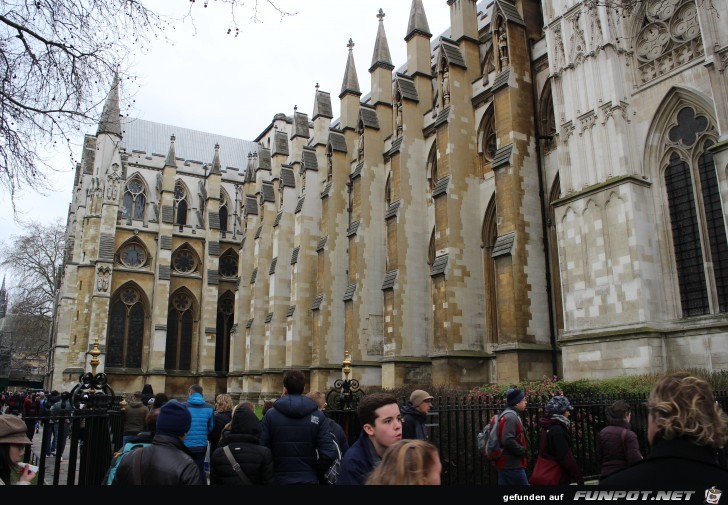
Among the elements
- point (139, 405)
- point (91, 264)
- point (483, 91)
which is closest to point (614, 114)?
point (483, 91)

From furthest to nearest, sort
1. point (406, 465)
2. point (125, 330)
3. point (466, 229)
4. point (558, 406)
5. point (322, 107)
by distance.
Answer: point (125, 330) → point (322, 107) → point (466, 229) → point (558, 406) → point (406, 465)

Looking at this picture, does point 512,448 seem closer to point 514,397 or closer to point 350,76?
point 514,397

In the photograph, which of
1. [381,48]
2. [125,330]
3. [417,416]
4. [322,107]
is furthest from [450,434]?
[125,330]

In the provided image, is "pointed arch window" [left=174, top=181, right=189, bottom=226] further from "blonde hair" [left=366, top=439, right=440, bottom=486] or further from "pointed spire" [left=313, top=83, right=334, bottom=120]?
"blonde hair" [left=366, top=439, right=440, bottom=486]

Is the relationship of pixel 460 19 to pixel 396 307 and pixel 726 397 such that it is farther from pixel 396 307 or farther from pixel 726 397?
pixel 726 397

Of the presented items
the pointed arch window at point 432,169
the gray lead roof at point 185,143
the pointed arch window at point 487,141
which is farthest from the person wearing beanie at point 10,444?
the gray lead roof at point 185,143

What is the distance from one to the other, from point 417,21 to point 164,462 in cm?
2439

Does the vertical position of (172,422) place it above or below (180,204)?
below

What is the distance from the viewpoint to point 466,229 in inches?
784

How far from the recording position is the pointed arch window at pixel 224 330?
132 ft

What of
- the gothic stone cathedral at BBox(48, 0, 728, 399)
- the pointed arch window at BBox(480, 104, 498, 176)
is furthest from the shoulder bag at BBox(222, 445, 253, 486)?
the pointed arch window at BBox(480, 104, 498, 176)

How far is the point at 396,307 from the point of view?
21.6 metres

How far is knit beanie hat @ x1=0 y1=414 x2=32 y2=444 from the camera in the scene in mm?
2947

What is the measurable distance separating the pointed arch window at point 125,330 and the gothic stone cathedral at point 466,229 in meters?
0.13
